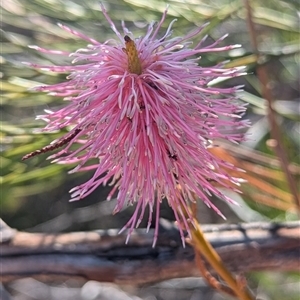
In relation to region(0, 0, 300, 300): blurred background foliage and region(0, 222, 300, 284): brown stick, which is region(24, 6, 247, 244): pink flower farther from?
region(0, 222, 300, 284): brown stick

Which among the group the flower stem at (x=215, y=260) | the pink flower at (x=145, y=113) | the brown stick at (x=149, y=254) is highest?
the pink flower at (x=145, y=113)

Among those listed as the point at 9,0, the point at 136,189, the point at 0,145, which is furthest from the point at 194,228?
the point at 9,0

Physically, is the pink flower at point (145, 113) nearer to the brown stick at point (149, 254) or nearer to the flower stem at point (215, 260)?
the flower stem at point (215, 260)

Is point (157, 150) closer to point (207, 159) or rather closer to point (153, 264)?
point (207, 159)

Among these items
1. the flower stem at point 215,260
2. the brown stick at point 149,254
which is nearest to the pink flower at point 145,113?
the flower stem at point 215,260

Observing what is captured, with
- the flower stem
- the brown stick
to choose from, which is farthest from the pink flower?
the brown stick
